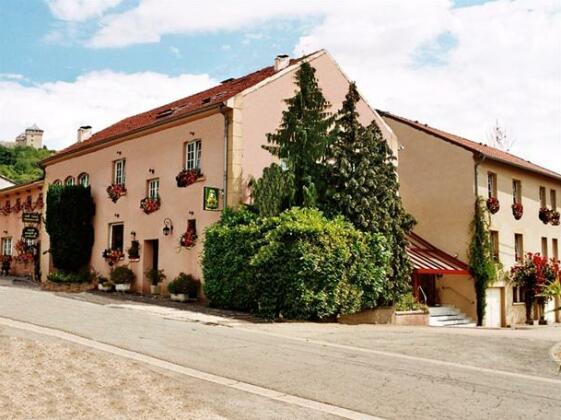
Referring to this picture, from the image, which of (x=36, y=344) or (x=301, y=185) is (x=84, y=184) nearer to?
(x=301, y=185)

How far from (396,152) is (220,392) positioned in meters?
19.8

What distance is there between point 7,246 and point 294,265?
2642 centimetres

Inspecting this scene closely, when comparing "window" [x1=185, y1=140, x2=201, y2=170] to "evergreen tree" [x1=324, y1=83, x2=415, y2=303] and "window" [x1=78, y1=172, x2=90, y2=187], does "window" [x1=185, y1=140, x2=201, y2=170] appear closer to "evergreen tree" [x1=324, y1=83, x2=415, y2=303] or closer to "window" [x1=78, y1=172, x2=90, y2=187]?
"evergreen tree" [x1=324, y1=83, x2=415, y2=303]

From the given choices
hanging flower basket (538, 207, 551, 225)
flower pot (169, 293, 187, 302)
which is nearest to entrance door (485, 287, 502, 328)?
hanging flower basket (538, 207, 551, 225)

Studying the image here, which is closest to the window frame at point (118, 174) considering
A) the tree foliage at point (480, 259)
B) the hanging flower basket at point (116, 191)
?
the hanging flower basket at point (116, 191)

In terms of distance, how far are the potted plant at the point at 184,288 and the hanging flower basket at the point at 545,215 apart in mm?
17809

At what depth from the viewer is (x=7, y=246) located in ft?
118

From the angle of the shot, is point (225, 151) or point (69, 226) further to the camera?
point (69, 226)

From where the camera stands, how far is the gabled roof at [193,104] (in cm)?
2095

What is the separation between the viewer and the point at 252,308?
16594mm

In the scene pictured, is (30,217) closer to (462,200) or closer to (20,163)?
(462,200)

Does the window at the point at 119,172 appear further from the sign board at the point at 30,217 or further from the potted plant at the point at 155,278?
the sign board at the point at 30,217

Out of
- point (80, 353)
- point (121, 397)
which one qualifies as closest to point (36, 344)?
point (80, 353)

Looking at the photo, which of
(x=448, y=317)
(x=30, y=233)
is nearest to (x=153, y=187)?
(x=30, y=233)
